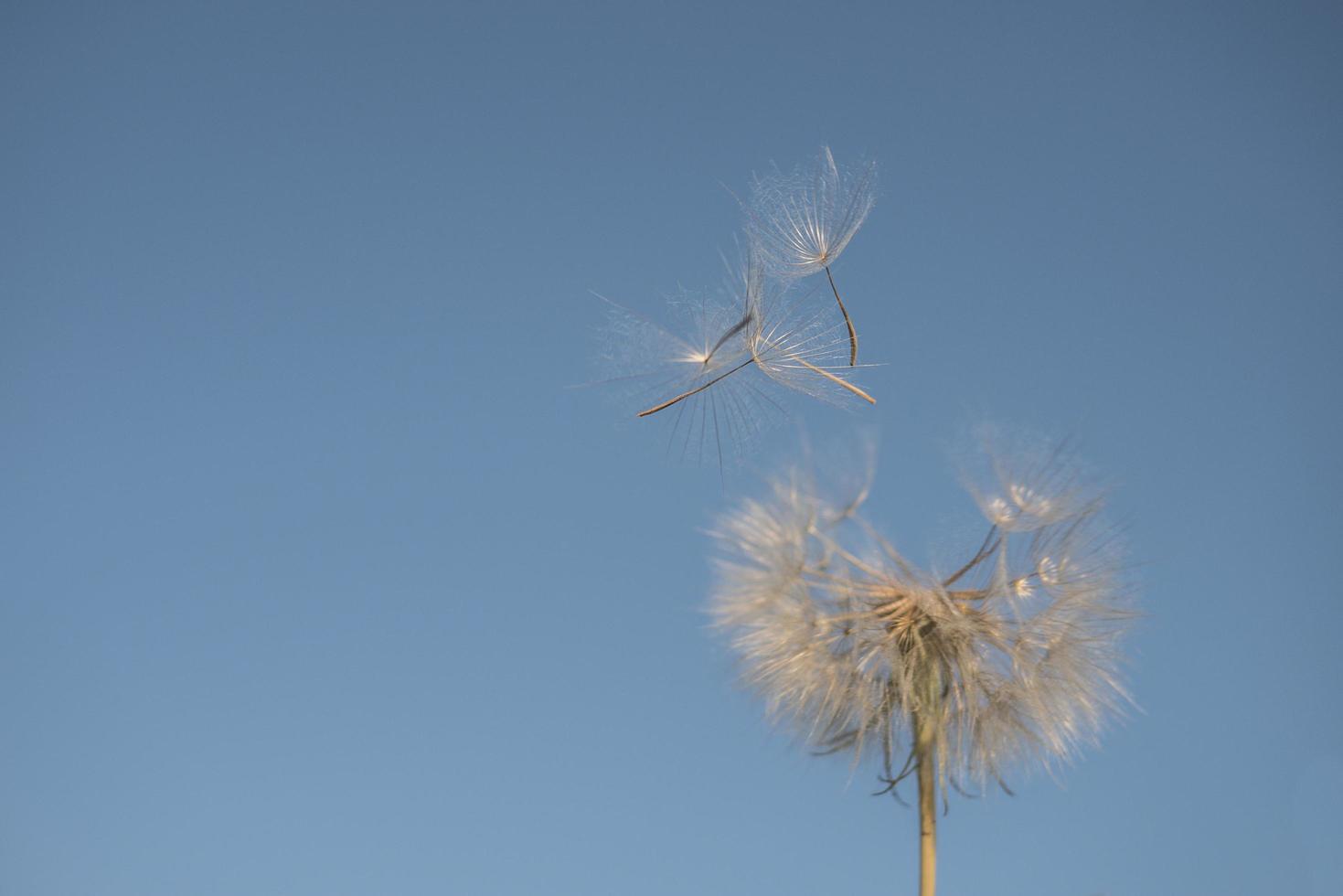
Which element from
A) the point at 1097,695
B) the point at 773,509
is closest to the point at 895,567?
the point at 773,509

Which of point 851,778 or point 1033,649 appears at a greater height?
point 1033,649

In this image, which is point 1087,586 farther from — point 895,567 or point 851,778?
point 851,778

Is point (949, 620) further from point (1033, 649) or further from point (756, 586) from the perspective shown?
point (756, 586)

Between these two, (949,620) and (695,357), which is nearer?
(949,620)

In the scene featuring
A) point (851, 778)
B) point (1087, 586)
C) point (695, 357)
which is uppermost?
point (695, 357)

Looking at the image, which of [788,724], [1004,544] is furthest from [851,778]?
[1004,544]

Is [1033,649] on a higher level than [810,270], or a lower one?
lower
